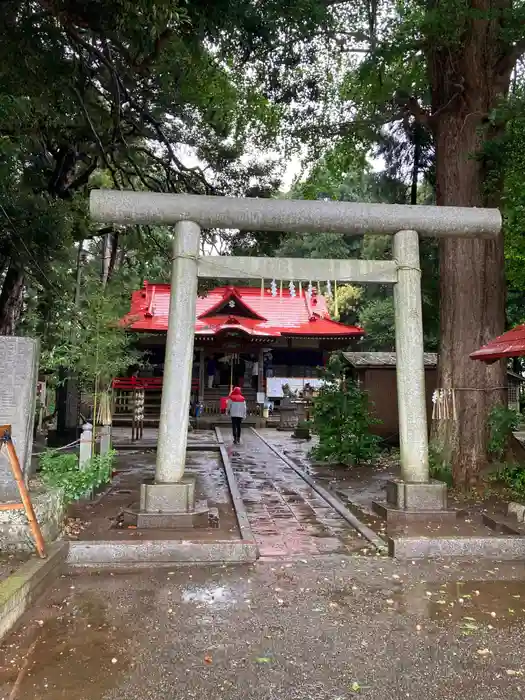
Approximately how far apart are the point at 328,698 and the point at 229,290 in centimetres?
2059

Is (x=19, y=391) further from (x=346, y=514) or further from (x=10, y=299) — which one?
(x=10, y=299)

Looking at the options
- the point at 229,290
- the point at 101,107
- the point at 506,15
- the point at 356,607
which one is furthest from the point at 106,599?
the point at 229,290

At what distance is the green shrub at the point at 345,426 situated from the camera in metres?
11.8

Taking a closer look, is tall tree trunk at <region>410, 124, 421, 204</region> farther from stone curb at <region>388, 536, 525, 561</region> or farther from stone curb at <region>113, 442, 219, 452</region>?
stone curb at <region>113, 442, 219, 452</region>

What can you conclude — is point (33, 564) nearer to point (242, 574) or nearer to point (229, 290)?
point (242, 574)

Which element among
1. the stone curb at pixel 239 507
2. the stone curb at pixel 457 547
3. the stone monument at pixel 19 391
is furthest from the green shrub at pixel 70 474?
the stone curb at pixel 457 547

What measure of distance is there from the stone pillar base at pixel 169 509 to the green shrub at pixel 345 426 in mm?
5988

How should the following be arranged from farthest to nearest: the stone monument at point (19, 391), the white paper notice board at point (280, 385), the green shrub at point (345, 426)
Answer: the white paper notice board at point (280, 385) → the green shrub at point (345, 426) → the stone monument at point (19, 391)

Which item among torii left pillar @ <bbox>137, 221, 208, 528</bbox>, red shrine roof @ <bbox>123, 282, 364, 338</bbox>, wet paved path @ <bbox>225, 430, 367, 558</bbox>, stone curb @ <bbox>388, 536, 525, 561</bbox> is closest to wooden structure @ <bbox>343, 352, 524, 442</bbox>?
wet paved path @ <bbox>225, 430, 367, 558</bbox>

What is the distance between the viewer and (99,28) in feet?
19.8

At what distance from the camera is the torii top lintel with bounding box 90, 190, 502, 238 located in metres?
6.58

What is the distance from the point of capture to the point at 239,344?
22.3m

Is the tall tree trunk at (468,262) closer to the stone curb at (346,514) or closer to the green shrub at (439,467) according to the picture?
the green shrub at (439,467)

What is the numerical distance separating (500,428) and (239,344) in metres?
14.9
